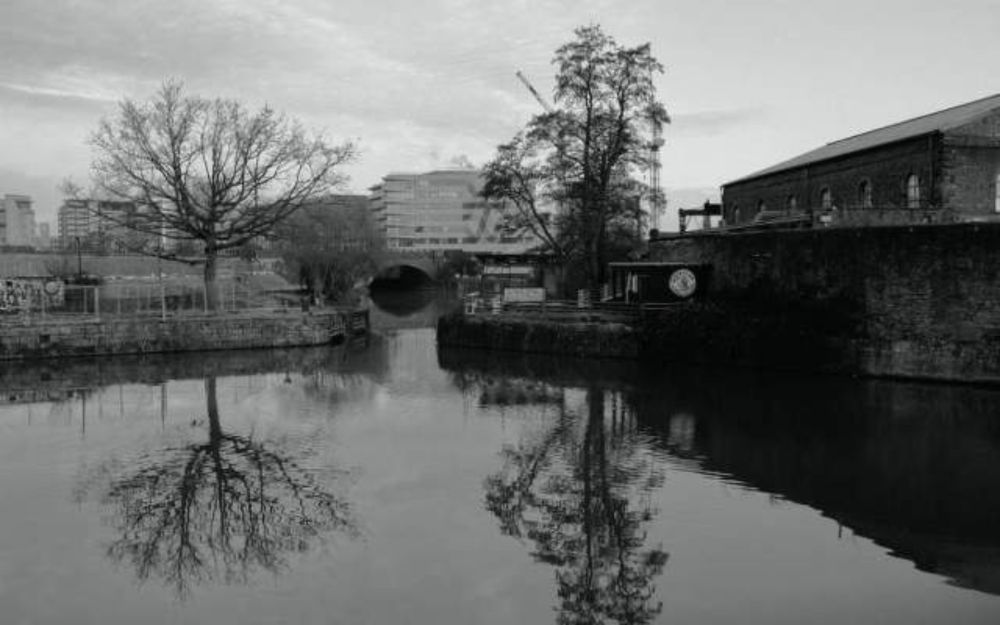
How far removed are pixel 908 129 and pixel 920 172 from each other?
383cm

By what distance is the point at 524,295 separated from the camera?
3778 centimetres

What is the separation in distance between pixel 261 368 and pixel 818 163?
24.5 meters

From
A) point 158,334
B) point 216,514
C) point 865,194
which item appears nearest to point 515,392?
point 216,514

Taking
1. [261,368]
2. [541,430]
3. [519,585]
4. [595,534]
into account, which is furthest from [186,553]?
[261,368]

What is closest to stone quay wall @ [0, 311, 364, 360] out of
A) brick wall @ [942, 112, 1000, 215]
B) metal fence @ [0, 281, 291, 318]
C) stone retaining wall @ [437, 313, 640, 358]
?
metal fence @ [0, 281, 291, 318]

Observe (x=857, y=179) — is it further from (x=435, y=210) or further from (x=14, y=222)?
(x=14, y=222)

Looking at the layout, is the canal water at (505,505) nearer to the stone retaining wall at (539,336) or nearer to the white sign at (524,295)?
the stone retaining wall at (539,336)

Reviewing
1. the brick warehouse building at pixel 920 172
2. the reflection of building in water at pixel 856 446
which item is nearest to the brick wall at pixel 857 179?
the brick warehouse building at pixel 920 172

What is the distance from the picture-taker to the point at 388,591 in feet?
34.5

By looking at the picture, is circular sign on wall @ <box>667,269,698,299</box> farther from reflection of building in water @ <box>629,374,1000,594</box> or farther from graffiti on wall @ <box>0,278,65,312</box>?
graffiti on wall @ <box>0,278,65,312</box>

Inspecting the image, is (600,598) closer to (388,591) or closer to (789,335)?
(388,591)

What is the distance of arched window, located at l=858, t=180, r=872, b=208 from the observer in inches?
1230

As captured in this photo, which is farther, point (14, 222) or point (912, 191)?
point (14, 222)

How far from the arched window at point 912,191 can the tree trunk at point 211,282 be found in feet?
94.5
